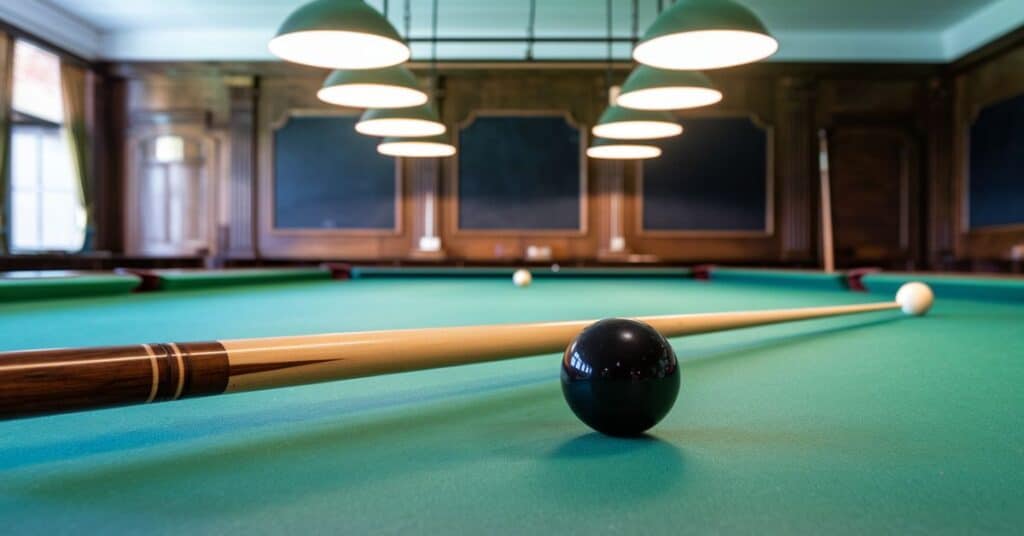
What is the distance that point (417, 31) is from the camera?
743 cm

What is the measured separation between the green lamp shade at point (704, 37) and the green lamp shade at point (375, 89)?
118 cm

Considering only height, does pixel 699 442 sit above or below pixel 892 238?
below

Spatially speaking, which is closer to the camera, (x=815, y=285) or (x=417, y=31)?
(x=815, y=285)

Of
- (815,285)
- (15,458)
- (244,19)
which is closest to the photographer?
(15,458)

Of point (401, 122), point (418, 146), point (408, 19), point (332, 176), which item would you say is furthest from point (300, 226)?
point (401, 122)

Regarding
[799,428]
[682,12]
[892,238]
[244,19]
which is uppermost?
[244,19]

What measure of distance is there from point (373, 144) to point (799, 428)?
23.1 feet

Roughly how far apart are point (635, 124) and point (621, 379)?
3.43 m

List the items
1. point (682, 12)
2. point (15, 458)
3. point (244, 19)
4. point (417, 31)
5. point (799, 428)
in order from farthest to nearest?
point (417, 31) < point (244, 19) < point (682, 12) < point (799, 428) < point (15, 458)

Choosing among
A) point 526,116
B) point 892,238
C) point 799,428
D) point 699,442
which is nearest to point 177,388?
point 699,442

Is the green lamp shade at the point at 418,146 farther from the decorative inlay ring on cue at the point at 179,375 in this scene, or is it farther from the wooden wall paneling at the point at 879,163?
the wooden wall paneling at the point at 879,163

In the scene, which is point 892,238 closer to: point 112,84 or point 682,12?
point 682,12

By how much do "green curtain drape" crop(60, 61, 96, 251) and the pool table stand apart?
679 cm

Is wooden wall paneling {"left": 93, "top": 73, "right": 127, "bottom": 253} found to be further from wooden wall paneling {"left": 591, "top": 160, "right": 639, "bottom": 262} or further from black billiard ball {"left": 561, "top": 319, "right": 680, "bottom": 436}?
black billiard ball {"left": 561, "top": 319, "right": 680, "bottom": 436}
